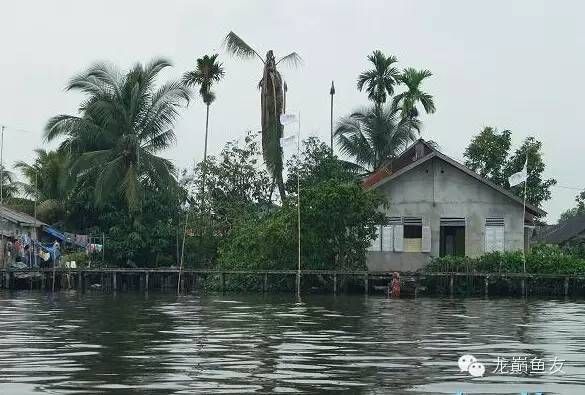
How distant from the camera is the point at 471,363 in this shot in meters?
14.1

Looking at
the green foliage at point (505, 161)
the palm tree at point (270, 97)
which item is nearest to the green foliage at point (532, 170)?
the green foliage at point (505, 161)

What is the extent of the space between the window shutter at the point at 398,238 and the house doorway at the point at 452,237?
66.7 inches

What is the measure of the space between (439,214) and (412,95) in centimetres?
1426

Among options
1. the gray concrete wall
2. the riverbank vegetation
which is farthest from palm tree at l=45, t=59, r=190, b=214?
the gray concrete wall

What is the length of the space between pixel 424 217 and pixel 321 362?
28736mm

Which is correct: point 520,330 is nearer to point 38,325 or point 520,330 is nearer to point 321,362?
point 321,362

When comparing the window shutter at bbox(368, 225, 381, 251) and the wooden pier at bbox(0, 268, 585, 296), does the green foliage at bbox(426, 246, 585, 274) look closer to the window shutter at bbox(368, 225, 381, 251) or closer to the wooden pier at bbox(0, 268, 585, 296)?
the wooden pier at bbox(0, 268, 585, 296)

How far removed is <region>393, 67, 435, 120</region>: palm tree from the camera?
56000 millimetres

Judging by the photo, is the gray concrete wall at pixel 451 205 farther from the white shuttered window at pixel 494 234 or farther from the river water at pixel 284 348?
the river water at pixel 284 348

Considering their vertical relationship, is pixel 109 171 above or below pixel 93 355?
above

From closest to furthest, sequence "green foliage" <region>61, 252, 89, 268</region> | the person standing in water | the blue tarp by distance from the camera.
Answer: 1. the person standing in water
2. "green foliage" <region>61, 252, 89, 268</region>
3. the blue tarp

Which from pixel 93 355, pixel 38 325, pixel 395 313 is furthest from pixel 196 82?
pixel 93 355

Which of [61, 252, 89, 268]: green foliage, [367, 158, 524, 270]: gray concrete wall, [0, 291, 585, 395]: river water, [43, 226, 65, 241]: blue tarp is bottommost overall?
[0, 291, 585, 395]: river water

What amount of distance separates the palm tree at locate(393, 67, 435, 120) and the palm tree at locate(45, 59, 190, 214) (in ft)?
45.4
